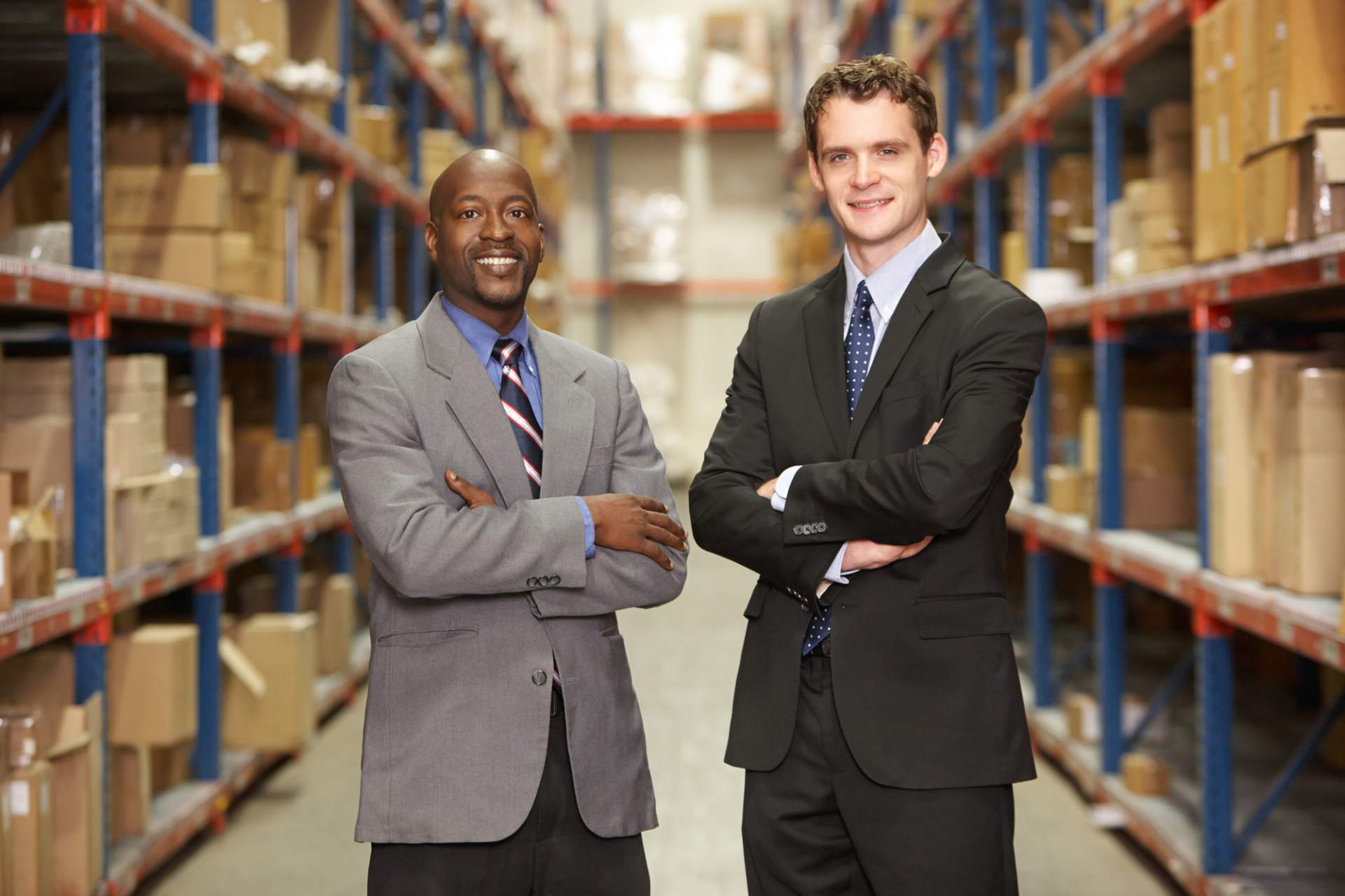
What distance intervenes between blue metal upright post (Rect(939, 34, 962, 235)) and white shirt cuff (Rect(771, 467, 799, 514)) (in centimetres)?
511

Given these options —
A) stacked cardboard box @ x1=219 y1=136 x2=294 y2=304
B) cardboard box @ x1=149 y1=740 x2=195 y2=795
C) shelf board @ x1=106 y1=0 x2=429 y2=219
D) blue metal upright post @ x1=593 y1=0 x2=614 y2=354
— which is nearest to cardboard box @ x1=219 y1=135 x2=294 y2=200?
stacked cardboard box @ x1=219 y1=136 x2=294 y2=304

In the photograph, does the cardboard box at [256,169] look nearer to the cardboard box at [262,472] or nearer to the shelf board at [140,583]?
the cardboard box at [262,472]

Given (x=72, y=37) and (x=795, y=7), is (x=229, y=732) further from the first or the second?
(x=795, y=7)

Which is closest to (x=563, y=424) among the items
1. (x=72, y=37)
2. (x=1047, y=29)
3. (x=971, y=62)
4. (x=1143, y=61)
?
(x=72, y=37)

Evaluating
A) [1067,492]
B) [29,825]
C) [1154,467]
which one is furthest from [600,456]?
[1067,492]

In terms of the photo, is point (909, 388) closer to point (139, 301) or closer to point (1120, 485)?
point (139, 301)

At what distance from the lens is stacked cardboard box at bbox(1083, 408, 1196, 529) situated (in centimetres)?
484

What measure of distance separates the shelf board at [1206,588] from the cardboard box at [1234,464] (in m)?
0.07

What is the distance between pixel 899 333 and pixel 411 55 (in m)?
5.98

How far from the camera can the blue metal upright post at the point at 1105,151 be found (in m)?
4.72

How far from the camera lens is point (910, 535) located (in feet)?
6.74

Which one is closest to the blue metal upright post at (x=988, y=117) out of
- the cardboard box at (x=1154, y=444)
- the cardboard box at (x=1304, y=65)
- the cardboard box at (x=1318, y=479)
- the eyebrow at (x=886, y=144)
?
the cardboard box at (x=1154, y=444)

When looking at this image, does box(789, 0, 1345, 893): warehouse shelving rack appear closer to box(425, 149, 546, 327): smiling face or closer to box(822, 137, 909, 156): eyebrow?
box(822, 137, 909, 156): eyebrow

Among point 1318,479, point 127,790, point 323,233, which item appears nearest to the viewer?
point 1318,479
